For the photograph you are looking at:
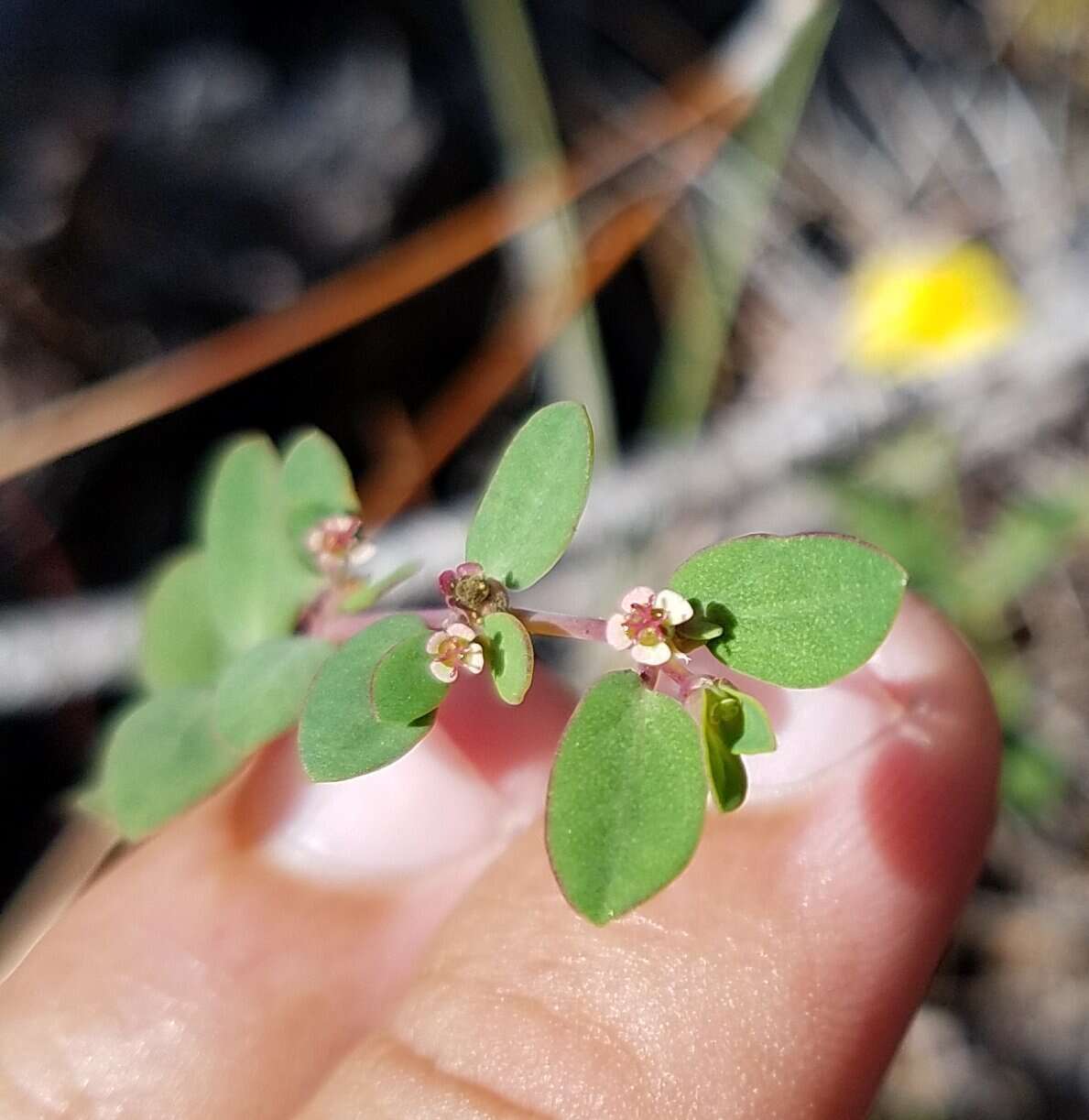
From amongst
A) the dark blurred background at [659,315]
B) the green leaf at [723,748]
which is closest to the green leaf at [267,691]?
the green leaf at [723,748]

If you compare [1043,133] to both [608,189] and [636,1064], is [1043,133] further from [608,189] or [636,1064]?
[636,1064]

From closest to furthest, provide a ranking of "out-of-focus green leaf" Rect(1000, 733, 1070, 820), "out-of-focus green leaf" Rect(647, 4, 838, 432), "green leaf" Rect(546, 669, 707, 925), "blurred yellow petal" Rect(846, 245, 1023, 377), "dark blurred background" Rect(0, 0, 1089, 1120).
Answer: "green leaf" Rect(546, 669, 707, 925)
"out-of-focus green leaf" Rect(1000, 733, 1070, 820)
"dark blurred background" Rect(0, 0, 1089, 1120)
"blurred yellow petal" Rect(846, 245, 1023, 377)
"out-of-focus green leaf" Rect(647, 4, 838, 432)

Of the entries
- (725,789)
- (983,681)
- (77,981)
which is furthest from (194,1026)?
(983,681)

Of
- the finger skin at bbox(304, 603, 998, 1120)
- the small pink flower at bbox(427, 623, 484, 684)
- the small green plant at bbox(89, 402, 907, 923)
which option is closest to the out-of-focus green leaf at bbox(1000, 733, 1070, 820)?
the finger skin at bbox(304, 603, 998, 1120)

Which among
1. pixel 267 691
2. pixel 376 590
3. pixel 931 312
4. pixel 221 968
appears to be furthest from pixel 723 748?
pixel 931 312

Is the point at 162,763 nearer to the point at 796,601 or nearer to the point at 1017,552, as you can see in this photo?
the point at 796,601

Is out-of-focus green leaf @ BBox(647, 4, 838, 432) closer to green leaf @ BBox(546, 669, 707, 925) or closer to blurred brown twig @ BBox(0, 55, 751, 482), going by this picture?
blurred brown twig @ BBox(0, 55, 751, 482)
